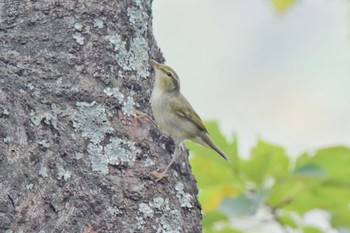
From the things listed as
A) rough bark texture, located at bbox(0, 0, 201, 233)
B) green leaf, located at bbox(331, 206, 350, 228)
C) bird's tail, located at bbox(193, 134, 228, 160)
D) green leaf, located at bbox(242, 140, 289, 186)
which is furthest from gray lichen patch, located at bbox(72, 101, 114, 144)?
green leaf, located at bbox(331, 206, 350, 228)

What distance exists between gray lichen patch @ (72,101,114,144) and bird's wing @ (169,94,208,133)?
0.35 meters

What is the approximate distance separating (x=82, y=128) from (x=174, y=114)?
1.33 feet

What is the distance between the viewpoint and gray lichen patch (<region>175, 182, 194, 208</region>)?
2047 mm

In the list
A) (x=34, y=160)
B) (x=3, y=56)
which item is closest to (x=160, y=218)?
(x=34, y=160)

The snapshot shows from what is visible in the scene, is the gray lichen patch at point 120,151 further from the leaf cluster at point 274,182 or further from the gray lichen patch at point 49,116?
the leaf cluster at point 274,182

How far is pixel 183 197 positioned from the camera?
2.06 meters

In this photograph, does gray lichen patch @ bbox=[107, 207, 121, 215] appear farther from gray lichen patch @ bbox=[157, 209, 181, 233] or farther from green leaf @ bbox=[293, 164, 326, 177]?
green leaf @ bbox=[293, 164, 326, 177]

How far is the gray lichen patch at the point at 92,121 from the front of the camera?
1.99m

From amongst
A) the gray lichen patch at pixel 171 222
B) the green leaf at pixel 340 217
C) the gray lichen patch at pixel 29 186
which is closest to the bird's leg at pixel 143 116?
the gray lichen patch at pixel 171 222

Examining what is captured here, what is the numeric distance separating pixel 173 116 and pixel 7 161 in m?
0.59

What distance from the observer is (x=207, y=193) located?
2.67 m

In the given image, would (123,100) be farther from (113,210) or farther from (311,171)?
(311,171)

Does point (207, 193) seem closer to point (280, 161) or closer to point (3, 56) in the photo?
point (280, 161)

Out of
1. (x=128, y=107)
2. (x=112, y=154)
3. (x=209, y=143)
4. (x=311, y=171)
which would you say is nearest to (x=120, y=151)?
(x=112, y=154)
